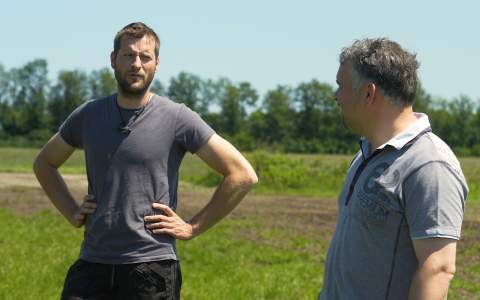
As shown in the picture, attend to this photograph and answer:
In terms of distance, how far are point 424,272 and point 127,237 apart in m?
1.74

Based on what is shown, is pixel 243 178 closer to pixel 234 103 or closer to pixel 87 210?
pixel 87 210

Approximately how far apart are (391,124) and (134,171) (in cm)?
155

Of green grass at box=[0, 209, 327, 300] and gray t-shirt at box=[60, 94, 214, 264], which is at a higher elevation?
gray t-shirt at box=[60, 94, 214, 264]

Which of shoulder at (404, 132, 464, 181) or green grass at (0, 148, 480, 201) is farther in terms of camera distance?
green grass at (0, 148, 480, 201)

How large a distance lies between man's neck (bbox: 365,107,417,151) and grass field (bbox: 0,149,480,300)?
5754mm

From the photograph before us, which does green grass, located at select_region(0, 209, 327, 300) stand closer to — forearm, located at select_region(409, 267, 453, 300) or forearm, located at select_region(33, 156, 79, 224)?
forearm, located at select_region(33, 156, 79, 224)

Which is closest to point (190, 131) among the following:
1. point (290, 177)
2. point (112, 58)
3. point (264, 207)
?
point (112, 58)

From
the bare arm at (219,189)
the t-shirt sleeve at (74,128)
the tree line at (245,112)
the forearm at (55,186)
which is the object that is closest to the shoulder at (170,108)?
the bare arm at (219,189)

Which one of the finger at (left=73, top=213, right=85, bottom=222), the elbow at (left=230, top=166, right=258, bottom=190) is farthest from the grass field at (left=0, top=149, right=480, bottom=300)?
the elbow at (left=230, top=166, right=258, bottom=190)

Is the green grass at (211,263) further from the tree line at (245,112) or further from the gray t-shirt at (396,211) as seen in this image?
the tree line at (245,112)

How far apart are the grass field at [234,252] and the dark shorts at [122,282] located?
169 inches

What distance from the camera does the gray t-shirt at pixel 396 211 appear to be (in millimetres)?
2756

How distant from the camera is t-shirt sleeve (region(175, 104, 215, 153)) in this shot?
4.20 meters

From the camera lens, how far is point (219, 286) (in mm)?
9156
